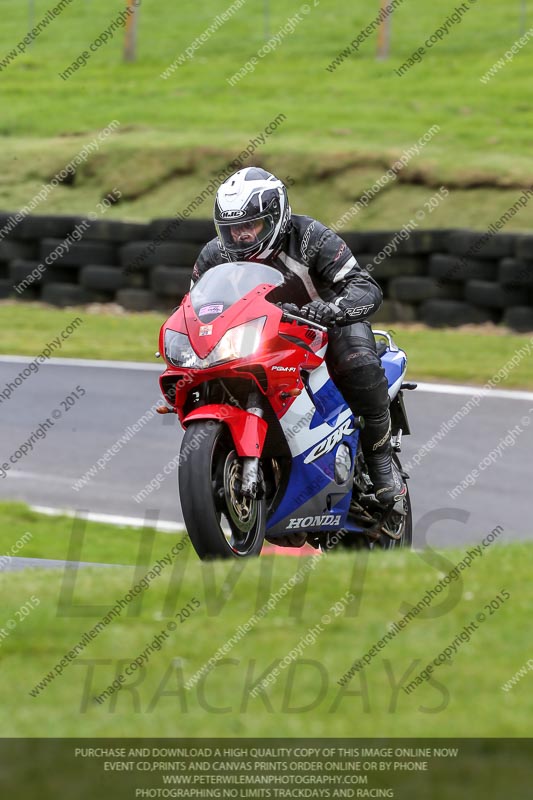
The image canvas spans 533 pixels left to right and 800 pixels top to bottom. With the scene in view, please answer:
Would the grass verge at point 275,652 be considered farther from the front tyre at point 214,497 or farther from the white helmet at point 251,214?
the white helmet at point 251,214

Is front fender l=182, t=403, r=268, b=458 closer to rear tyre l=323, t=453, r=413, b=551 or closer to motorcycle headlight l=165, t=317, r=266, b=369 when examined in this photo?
motorcycle headlight l=165, t=317, r=266, b=369

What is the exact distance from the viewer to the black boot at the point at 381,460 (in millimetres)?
6398

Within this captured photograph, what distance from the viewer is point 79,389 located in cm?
1128

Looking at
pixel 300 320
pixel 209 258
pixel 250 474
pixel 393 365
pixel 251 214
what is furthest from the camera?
pixel 393 365

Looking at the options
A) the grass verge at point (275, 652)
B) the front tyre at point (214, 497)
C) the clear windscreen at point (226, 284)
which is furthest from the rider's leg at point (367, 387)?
the grass verge at point (275, 652)

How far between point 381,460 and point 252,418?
1148 mm

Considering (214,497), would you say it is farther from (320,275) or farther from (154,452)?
(154,452)

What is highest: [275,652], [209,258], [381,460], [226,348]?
[275,652]

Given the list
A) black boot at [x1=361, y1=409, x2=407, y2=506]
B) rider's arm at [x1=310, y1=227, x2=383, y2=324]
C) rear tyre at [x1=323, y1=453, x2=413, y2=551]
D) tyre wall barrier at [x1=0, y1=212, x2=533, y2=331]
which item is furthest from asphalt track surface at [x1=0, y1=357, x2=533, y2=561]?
tyre wall barrier at [x1=0, y1=212, x2=533, y2=331]

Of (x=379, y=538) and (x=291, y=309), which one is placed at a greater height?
(x=291, y=309)

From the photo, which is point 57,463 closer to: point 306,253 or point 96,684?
point 306,253

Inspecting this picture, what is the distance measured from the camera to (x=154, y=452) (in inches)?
373

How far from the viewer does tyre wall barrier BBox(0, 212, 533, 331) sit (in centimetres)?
1309

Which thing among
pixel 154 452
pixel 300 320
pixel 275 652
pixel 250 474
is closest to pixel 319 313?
pixel 300 320
